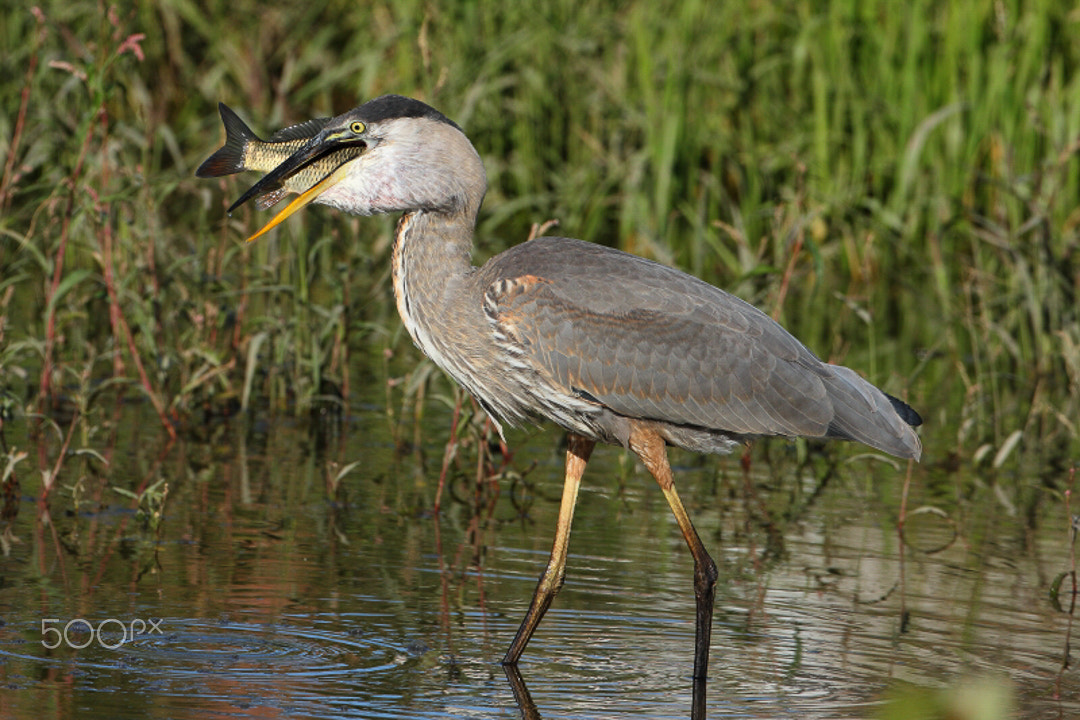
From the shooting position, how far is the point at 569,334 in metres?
5.11

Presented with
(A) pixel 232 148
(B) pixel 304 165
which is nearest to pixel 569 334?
(B) pixel 304 165

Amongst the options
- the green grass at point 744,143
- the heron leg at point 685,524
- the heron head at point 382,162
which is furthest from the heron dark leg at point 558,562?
the green grass at point 744,143

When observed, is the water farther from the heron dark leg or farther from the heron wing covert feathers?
the heron wing covert feathers

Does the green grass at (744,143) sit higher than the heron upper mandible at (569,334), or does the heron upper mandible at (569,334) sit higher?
the green grass at (744,143)

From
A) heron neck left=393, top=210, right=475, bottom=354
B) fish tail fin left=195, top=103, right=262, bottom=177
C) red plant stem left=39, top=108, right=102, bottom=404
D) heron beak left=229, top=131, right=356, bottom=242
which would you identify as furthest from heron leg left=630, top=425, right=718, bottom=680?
red plant stem left=39, top=108, right=102, bottom=404

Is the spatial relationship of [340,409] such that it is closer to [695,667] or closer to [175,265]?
[175,265]

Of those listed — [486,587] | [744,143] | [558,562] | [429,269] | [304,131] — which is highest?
[744,143]

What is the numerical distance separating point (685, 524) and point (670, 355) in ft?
1.83

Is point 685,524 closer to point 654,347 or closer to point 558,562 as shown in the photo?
point 558,562

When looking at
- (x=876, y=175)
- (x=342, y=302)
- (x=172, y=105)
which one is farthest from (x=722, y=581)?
(x=172, y=105)

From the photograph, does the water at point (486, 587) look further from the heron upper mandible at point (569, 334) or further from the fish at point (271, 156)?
the fish at point (271, 156)

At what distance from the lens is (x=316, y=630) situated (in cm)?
501

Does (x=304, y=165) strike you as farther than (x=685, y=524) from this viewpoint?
No

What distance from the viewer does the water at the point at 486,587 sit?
182 inches
